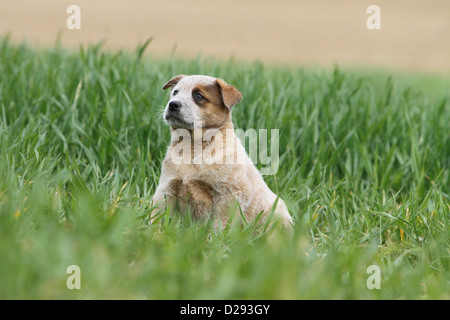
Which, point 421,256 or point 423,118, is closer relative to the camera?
point 421,256

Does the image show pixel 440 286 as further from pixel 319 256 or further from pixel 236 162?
pixel 236 162

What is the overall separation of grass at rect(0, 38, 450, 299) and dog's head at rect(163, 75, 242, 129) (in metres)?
0.62

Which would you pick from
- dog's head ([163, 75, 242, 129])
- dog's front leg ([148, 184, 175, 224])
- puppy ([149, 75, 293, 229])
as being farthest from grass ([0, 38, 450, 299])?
dog's head ([163, 75, 242, 129])

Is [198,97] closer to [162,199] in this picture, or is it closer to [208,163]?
[208,163]

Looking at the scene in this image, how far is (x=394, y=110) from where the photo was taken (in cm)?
649

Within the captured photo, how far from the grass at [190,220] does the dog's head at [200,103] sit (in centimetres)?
62

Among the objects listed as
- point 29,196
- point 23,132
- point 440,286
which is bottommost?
point 440,286

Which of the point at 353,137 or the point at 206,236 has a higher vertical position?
the point at 353,137

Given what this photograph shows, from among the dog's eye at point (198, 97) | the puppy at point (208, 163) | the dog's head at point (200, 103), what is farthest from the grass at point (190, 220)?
the dog's eye at point (198, 97)

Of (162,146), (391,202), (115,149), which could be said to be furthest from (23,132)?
(391,202)

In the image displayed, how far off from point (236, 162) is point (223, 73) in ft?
8.28

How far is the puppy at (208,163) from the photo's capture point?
3.96 metres

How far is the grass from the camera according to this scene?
9.54 ft

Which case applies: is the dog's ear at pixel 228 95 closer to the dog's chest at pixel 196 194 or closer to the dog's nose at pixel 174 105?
the dog's nose at pixel 174 105
